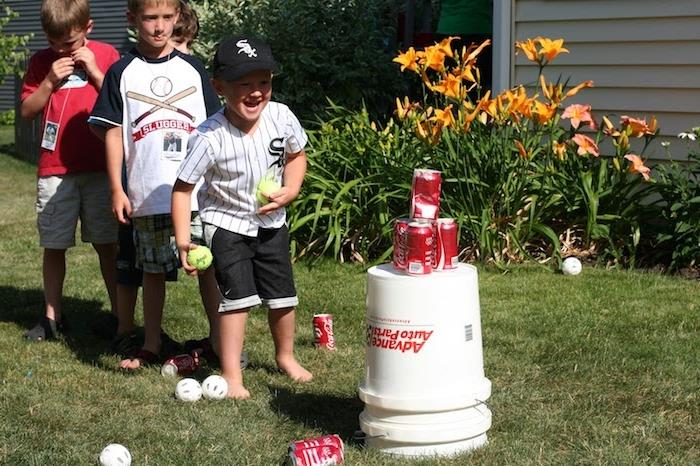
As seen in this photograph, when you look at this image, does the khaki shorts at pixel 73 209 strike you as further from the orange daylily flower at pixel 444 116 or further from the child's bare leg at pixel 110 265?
the orange daylily flower at pixel 444 116

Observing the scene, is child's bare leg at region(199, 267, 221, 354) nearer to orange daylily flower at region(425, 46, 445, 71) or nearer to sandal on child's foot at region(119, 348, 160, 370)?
sandal on child's foot at region(119, 348, 160, 370)

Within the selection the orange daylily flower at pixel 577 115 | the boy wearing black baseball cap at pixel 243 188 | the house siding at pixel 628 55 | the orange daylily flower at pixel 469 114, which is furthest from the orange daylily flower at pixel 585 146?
the boy wearing black baseball cap at pixel 243 188

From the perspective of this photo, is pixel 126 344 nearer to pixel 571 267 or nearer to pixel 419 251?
pixel 419 251

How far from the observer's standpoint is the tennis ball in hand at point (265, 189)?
15.1 feet

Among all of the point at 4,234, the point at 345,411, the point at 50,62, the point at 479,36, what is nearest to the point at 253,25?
the point at 479,36

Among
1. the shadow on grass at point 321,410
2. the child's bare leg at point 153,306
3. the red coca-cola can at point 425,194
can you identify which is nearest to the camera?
the red coca-cola can at point 425,194

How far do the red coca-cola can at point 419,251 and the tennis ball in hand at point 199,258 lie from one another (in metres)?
0.98

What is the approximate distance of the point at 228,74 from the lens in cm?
443

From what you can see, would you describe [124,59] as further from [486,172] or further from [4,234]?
[4,234]

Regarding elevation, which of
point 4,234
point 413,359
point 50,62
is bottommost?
point 4,234

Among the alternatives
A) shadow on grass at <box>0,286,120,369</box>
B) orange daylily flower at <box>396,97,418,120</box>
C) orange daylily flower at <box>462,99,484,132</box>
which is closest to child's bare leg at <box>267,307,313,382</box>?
shadow on grass at <box>0,286,120,369</box>

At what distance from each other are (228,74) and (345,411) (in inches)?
55.7

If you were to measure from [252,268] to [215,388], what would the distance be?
54 cm

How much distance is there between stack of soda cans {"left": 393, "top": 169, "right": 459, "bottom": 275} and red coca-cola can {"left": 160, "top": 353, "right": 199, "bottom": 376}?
157 centimetres
